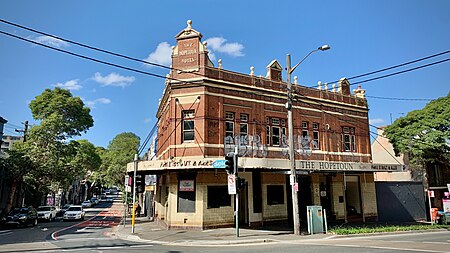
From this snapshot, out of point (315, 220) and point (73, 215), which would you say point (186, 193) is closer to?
point (315, 220)

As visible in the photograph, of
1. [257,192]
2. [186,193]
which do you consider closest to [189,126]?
[186,193]

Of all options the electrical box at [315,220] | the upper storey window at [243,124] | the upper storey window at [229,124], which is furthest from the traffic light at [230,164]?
the upper storey window at [243,124]

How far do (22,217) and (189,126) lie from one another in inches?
592

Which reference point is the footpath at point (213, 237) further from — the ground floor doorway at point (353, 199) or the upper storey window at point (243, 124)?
the ground floor doorway at point (353, 199)

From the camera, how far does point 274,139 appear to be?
23.3m

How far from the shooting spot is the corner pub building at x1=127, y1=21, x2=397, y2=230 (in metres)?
19.5

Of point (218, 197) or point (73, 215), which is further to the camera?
point (73, 215)

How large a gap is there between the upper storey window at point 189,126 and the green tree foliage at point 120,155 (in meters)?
34.7

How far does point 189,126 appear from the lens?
2072 cm

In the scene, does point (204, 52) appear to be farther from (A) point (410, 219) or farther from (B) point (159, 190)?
(A) point (410, 219)

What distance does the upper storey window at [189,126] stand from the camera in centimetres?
2060

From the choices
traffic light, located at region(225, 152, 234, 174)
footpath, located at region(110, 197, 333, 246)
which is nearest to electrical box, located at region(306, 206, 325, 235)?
footpath, located at region(110, 197, 333, 246)

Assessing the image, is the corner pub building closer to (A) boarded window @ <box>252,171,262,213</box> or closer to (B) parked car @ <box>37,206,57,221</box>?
(A) boarded window @ <box>252,171,262,213</box>

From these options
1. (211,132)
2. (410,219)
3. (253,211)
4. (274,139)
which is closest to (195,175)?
(211,132)
